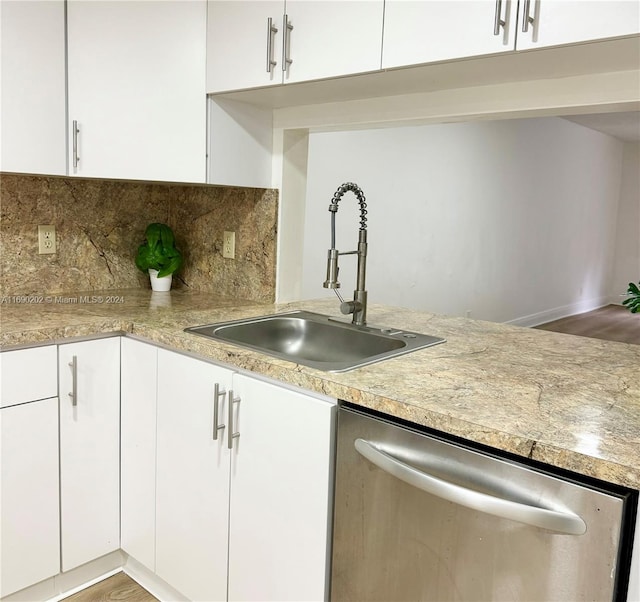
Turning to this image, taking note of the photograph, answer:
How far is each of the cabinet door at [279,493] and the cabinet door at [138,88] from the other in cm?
89

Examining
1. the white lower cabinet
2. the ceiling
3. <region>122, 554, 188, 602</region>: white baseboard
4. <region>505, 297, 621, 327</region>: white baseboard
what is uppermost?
the ceiling

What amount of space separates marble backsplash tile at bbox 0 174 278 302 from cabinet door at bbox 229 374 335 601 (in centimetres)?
91

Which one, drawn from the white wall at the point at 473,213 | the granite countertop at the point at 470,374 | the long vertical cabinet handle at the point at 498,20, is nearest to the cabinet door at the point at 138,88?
the granite countertop at the point at 470,374

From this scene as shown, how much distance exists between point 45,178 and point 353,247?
2.18 meters

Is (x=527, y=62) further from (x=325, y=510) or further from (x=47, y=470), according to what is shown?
(x=47, y=470)

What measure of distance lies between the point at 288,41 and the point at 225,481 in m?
1.28

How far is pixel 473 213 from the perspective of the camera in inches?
214

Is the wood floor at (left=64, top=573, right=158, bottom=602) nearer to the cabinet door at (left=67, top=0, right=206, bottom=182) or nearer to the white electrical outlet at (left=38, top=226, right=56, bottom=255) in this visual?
→ the white electrical outlet at (left=38, top=226, right=56, bottom=255)

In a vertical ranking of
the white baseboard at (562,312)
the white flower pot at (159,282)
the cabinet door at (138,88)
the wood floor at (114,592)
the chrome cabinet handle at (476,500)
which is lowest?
the wood floor at (114,592)

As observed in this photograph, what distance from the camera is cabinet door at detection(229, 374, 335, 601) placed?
4.44 feet

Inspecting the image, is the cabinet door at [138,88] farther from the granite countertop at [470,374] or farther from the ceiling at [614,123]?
the ceiling at [614,123]

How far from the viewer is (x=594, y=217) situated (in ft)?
27.6

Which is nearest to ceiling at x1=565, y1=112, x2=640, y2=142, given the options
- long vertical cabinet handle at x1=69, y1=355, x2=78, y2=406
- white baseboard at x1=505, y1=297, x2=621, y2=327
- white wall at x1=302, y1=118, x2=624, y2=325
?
white wall at x1=302, y1=118, x2=624, y2=325

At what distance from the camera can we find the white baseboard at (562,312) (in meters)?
6.80
